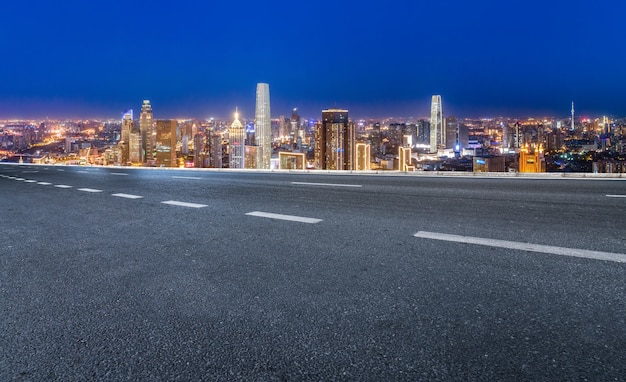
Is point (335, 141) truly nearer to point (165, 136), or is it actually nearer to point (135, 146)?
point (165, 136)

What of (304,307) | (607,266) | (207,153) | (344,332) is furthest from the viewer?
(207,153)

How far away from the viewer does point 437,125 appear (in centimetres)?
11212

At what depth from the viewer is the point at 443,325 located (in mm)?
2111

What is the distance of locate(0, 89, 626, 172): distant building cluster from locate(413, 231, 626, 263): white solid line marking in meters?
20.3

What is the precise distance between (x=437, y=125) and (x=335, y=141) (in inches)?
2292

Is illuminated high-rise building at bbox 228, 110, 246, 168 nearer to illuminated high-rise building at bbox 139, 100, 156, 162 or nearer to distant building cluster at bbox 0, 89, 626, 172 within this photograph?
distant building cluster at bbox 0, 89, 626, 172

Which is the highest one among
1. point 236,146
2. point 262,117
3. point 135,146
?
point 262,117

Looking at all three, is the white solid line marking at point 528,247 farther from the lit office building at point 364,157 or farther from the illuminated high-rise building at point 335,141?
the illuminated high-rise building at point 335,141

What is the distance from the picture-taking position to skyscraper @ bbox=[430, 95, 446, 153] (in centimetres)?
10500

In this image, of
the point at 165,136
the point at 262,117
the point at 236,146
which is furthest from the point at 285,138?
the point at 236,146

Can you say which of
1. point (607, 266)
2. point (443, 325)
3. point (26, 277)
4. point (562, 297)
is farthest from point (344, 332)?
point (26, 277)

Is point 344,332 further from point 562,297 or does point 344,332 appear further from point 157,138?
point 157,138

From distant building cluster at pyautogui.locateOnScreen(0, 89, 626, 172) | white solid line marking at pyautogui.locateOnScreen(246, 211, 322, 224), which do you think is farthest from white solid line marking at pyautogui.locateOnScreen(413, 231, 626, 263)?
distant building cluster at pyautogui.locateOnScreen(0, 89, 626, 172)

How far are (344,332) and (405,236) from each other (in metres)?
2.17
